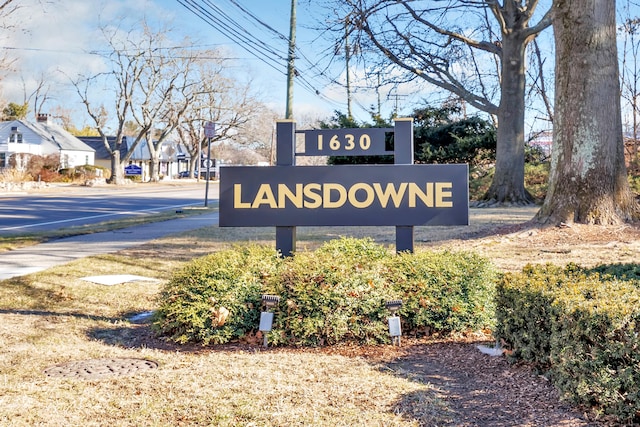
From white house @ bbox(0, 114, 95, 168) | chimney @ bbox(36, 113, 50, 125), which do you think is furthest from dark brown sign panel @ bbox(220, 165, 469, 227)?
chimney @ bbox(36, 113, 50, 125)

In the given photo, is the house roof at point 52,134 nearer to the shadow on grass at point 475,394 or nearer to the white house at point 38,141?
the white house at point 38,141

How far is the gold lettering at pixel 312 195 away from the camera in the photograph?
21.7ft

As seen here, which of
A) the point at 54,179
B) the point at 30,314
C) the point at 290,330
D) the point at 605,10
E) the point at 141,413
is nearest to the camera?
the point at 141,413

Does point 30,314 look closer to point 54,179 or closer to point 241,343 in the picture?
point 241,343

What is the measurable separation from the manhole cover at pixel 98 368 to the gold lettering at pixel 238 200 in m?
1.98

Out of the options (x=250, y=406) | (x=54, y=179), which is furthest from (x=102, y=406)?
(x=54, y=179)

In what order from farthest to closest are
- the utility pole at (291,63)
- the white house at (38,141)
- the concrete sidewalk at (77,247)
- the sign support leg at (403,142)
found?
1. the white house at (38,141)
2. the utility pole at (291,63)
3. the concrete sidewalk at (77,247)
4. the sign support leg at (403,142)

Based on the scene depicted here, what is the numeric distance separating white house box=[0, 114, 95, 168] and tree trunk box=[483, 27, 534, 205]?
168ft

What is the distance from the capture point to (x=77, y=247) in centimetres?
1281

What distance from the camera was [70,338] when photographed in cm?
596

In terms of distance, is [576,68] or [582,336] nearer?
[582,336]

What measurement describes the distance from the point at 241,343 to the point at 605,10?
986 centimetres

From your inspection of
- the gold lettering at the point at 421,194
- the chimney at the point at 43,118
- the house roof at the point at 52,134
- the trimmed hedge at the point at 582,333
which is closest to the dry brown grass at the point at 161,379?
the trimmed hedge at the point at 582,333

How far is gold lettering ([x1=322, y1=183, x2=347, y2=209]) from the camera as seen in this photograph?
661cm
